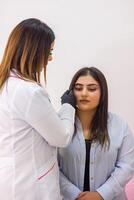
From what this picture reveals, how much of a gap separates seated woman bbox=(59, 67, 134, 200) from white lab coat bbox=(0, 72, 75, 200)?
0.98ft

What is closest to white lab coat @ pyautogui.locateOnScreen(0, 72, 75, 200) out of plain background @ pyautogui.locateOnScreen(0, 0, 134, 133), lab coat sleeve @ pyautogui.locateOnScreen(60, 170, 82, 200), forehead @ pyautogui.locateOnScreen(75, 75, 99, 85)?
lab coat sleeve @ pyautogui.locateOnScreen(60, 170, 82, 200)

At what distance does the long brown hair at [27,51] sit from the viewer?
4.57 ft

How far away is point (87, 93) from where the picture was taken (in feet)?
5.79

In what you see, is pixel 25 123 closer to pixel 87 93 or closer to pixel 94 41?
pixel 87 93

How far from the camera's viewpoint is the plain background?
2.27 m

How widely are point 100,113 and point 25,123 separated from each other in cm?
58

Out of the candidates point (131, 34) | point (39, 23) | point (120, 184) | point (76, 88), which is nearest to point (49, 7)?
point (131, 34)

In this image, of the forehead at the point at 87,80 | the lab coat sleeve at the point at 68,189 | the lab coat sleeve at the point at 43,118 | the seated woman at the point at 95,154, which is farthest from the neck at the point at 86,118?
the lab coat sleeve at the point at 43,118

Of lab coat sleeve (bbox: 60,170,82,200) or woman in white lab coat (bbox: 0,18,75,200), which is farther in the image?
lab coat sleeve (bbox: 60,170,82,200)

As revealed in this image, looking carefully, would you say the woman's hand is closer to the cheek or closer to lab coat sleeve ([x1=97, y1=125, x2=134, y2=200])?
lab coat sleeve ([x1=97, y1=125, x2=134, y2=200])

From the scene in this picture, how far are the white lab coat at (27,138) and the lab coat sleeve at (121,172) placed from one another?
369 mm

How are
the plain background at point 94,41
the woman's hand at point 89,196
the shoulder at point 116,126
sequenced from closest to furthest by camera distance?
the woman's hand at point 89,196
the shoulder at point 116,126
the plain background at point 94,41

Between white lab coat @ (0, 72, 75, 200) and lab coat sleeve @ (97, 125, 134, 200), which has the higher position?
white lab coat @ (0, 72, 75, 200)

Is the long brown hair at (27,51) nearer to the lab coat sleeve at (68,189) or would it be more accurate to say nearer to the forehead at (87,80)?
the forehead at (87,80)
